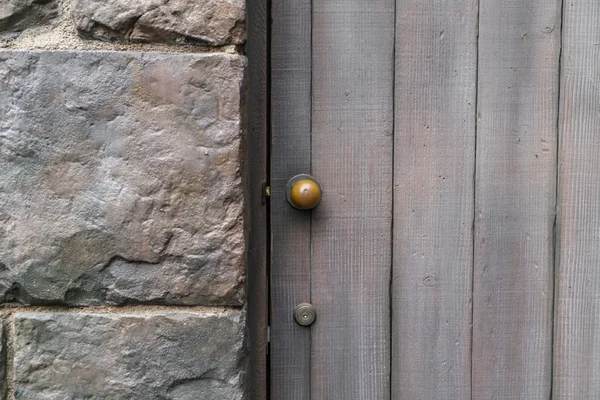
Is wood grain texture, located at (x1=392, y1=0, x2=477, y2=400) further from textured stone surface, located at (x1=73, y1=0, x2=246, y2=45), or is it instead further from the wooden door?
textured stone surface, located at (x1=73, y1=0, x2=246, y2=45)

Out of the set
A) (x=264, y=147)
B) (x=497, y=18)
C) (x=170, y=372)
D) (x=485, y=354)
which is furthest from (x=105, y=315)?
(x=497, y=18)

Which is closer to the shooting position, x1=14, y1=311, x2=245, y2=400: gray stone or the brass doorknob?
x1=14, y1=311, x2=245, y2=400: gray stone

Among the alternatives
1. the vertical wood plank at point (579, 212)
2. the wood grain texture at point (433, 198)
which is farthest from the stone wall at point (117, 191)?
the vertical wood plank at point (579, 212)

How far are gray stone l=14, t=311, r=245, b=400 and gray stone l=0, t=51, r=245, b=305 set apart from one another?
0.12 ft

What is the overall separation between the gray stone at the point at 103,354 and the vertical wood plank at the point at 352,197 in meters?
0.33

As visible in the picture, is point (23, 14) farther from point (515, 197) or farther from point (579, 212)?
point (579, 212)

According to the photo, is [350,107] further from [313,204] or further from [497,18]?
[497,18]

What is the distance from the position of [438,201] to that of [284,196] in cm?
31

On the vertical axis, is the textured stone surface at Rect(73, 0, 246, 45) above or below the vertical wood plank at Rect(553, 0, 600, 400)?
above

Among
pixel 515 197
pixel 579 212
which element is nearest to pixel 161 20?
pixel 515 197

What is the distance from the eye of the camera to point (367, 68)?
1.19 metres

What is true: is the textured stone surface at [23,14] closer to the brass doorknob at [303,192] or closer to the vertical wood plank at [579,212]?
the brass doorknob at [303,192]

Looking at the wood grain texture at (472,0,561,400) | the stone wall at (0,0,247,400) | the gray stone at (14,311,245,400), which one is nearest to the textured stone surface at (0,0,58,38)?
the stone wall at (0,0,247,400)

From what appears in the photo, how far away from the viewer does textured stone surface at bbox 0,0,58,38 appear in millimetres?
949
